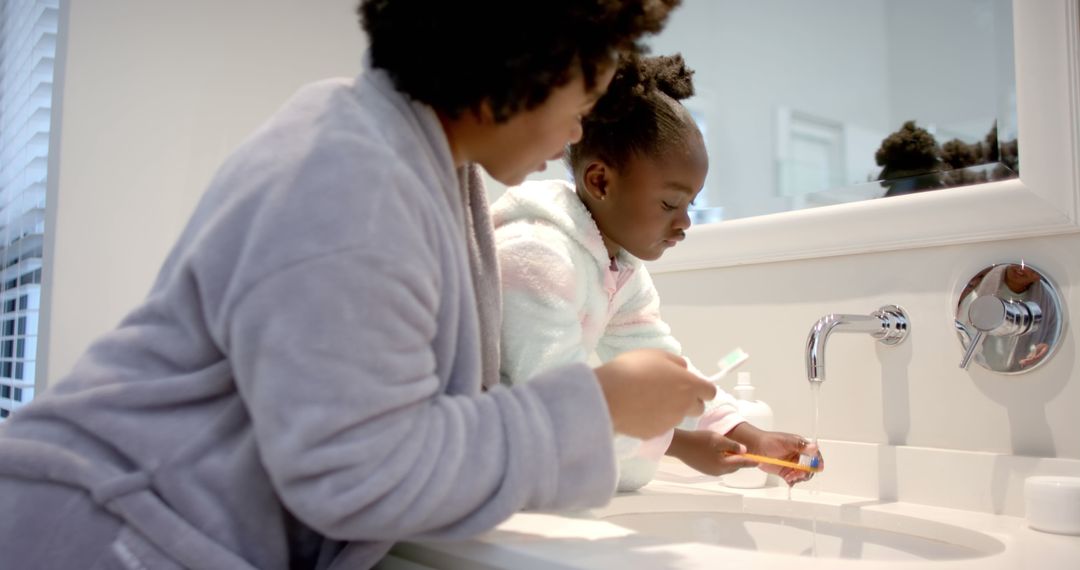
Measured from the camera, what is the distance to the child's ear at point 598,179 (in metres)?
0.95

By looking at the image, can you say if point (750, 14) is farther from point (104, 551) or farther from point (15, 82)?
point (15, 82)

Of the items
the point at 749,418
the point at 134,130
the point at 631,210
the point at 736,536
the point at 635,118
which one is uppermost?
the point at 134,130

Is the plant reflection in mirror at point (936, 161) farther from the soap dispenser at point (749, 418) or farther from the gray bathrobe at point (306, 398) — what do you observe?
the gray bathrobe at point (306, 398)

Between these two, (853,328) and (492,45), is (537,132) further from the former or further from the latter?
(853,328)

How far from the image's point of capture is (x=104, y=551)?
1.73 feet

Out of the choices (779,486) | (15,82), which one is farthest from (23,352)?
(779,486)

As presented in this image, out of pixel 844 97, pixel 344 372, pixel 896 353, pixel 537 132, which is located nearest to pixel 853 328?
pixel 896 353

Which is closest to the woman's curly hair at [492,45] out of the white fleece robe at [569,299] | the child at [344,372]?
the child at [344,372]

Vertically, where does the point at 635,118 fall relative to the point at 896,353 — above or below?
above

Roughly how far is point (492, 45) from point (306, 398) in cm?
25

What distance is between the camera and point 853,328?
930 mm

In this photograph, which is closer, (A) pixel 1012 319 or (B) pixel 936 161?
(A) pixel 1012 319

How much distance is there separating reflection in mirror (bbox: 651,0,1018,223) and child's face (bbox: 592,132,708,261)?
240mm

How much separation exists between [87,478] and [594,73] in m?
0.43
